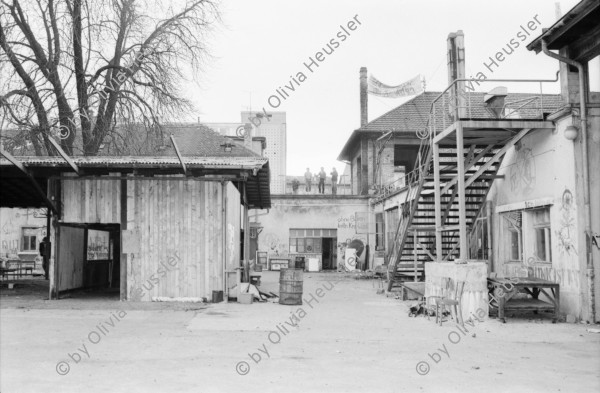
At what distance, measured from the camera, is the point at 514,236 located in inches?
596

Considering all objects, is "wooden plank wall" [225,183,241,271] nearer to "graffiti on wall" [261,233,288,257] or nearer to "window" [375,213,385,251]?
"window" [375,213,385,251]

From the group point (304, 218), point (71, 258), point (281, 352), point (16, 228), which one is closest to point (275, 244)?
point (304, 218)

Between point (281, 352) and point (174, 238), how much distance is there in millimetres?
7639

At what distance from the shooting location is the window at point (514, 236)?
14.7 meters

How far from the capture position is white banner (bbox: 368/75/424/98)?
38.2 meters

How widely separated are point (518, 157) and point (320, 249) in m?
22.9

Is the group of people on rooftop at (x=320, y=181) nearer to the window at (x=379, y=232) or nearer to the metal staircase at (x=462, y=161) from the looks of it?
the window at (x=379, y=232)

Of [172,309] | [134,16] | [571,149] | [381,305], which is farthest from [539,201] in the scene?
[134,16]

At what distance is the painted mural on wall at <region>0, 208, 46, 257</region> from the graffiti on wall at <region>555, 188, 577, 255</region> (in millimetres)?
28456

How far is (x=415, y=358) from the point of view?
8461mm

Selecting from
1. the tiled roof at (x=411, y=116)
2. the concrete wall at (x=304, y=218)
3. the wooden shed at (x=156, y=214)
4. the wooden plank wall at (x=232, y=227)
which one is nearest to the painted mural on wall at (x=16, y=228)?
the concrete wall at (x=304, y=218)

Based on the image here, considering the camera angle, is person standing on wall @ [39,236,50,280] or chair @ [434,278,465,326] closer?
chair @ [434,278,465,326]

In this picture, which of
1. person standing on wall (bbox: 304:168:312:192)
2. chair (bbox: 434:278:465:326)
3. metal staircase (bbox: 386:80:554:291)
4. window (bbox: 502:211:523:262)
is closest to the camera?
chair (bbox: 434:278:465:326)

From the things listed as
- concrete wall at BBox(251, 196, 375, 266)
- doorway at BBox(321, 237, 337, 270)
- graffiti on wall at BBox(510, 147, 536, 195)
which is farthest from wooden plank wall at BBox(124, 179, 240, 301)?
doorway at BBox(321, 237, 337, 270)
